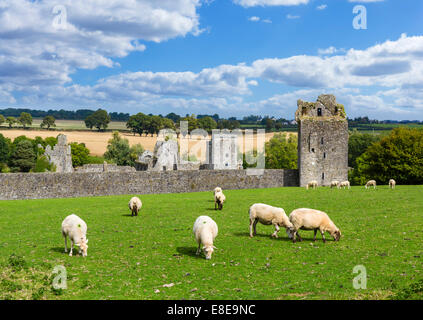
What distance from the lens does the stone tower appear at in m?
48.4

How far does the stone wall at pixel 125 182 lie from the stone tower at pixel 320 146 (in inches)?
108

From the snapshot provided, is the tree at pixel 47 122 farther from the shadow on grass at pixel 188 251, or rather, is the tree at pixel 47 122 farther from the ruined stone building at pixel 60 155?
the shadow on grass at pixel 188 251

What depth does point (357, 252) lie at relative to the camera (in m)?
13.3

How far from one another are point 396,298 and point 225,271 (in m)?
4.60

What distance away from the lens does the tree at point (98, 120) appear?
168375 millimetres

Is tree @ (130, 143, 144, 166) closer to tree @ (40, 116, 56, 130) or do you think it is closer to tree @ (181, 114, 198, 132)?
tree @ (181, 114, 198, 132)

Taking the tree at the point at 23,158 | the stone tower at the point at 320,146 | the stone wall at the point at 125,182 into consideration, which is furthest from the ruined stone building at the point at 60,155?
the stone tower at the point at 320,146

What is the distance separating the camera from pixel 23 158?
9875cm

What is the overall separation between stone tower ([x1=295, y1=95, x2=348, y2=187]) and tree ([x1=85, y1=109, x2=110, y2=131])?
437 feet

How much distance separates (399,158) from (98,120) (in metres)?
139

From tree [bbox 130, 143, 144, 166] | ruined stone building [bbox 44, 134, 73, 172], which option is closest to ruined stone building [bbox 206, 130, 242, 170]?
ruined stone building [bbox 44, 134, 73, 172]

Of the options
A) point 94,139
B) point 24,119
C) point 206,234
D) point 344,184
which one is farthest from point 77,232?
point 24,119
